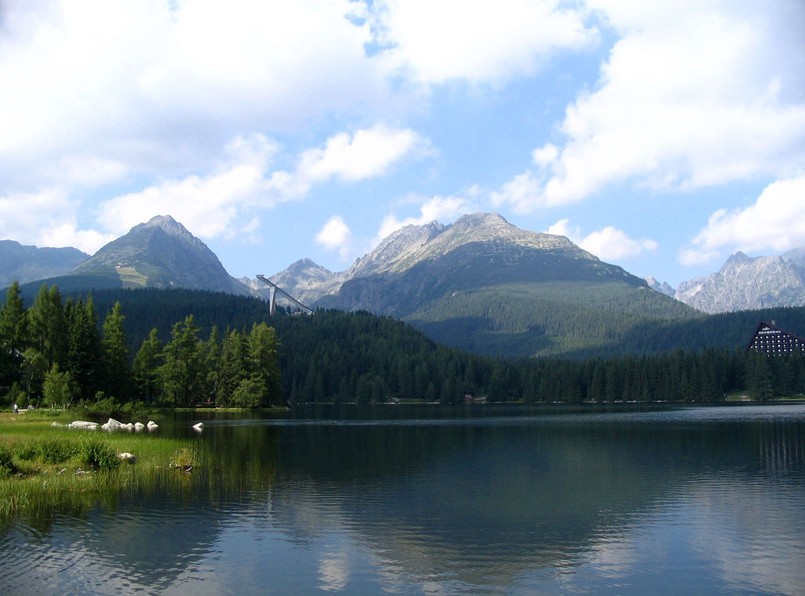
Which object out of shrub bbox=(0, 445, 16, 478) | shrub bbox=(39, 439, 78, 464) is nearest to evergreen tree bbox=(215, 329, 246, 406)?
shrub bbox=(39, 439, 78, 464)

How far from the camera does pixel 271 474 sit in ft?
184

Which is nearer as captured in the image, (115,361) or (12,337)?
(12,337)

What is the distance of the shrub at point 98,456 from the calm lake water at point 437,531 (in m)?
6.10

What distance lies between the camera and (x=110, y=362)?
12356 cm

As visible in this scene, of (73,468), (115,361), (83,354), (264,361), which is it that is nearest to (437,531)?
(73,468)

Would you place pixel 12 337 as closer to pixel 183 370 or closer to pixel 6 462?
pixel 183 370

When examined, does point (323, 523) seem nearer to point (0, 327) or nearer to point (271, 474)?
point (271, 474)

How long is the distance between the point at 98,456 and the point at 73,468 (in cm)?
188

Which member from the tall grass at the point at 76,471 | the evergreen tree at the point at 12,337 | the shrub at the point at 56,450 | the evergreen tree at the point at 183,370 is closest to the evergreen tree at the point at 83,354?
the evergreen tree at the point at 12,337

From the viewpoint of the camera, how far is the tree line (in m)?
104

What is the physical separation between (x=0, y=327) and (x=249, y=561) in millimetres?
89354

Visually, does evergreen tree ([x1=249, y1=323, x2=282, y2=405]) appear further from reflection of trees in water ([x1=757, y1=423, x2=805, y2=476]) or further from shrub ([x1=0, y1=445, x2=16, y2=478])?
shrub ([x1=0, y1=445, x2=16, y2=478])

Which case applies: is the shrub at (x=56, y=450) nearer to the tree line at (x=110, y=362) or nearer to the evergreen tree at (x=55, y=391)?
the evergreen tree at (x=55, y=391)

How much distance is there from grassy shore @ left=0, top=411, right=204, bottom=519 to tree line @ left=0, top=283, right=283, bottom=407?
134 feet
